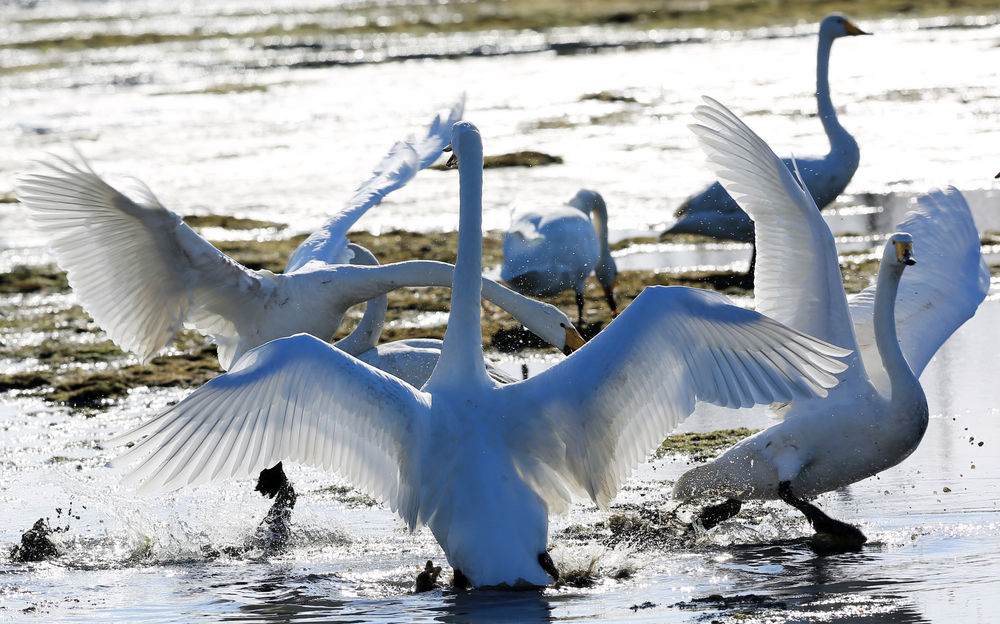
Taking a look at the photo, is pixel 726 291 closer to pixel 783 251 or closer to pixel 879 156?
pixel 783 251

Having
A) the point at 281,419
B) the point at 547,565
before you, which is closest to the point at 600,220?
the point at 547,565

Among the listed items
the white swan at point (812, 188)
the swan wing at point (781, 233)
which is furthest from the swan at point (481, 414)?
the white swan at point (812, 188)

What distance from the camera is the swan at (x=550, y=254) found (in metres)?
10.9

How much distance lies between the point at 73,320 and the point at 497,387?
6776 millimetres

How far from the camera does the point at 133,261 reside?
25.8ft

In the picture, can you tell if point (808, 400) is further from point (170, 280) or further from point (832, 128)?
point (832, 128)

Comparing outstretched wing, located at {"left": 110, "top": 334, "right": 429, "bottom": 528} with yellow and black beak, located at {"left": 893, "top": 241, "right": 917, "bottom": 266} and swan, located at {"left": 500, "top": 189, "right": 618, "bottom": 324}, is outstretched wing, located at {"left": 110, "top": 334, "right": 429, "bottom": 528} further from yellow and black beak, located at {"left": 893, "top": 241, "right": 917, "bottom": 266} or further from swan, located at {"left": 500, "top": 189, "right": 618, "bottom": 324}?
swan, located at {"left": 500, "top": 189, "right": 618, "bottom": 324}

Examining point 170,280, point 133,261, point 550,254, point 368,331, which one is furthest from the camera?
point 550,254

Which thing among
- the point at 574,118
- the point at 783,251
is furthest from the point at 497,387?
the point at 574,118

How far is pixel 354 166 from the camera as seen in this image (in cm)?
1848

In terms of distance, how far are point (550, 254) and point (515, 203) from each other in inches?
72.0

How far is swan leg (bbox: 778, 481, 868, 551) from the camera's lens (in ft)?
21.2

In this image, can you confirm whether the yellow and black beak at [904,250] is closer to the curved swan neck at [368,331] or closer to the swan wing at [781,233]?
the swan wing at [781,233]

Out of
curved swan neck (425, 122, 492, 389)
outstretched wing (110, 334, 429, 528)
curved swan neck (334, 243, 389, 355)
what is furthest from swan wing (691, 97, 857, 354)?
curved swan neck (334, 243, 389, 355)
